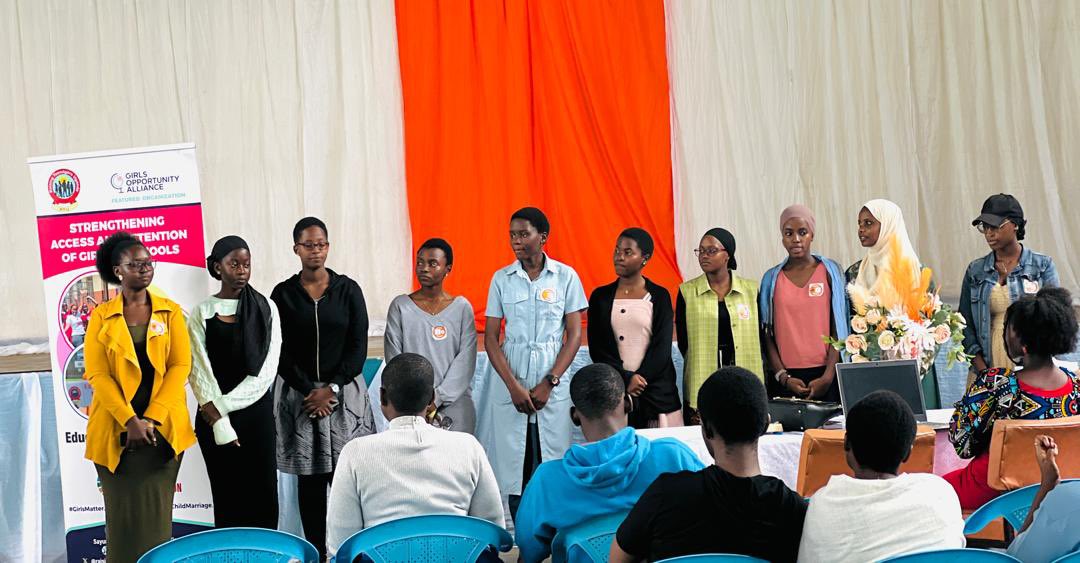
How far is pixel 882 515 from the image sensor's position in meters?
2.23

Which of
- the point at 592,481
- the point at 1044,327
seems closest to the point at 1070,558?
the point at 592,481

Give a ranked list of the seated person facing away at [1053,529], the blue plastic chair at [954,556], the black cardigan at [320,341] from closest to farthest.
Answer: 1. the blue plastic chair at [954,556]
2. the seated person facing away at [1053,529]
3. the black cardigan at [320,341]

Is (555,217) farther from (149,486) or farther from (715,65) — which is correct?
(149,486)

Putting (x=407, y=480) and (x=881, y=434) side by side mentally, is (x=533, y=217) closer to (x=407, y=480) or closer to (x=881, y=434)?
(x=407, y=480)

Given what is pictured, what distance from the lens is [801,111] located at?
7.83 m

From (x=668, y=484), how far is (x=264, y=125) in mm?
6436

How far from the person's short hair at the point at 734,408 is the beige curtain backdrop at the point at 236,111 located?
577 centimetres

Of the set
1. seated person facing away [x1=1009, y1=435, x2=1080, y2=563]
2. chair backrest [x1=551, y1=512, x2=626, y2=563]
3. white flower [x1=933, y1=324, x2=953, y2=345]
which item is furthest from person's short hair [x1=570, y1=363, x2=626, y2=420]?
white flower [x1=933, y1=324, x2=953, y2=345]

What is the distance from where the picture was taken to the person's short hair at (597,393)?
277 centimetres

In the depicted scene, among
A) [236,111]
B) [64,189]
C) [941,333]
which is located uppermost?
[236,111]

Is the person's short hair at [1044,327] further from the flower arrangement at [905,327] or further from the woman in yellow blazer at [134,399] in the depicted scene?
the woman in yellow blazer at [134,399]

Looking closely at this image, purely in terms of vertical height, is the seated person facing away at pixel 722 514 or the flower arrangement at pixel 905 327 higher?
the flower arrangement at pixel 905 327

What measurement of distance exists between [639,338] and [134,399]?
2127 mm

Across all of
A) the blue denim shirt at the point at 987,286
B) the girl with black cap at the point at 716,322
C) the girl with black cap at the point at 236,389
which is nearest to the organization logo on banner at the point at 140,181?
the girl with black cap at the point at 236,389
